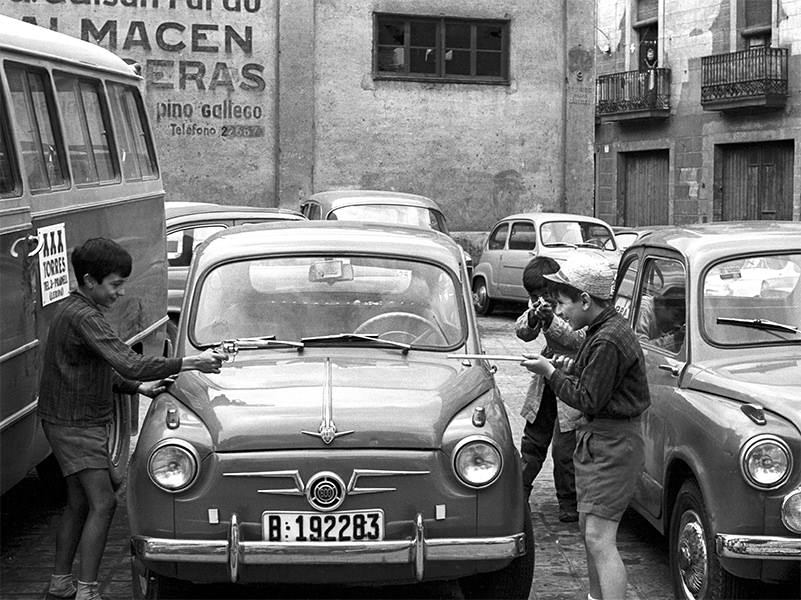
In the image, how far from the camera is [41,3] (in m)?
22.9

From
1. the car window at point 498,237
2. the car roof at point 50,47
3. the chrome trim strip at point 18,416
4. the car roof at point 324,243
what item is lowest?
the car window at point 498,237

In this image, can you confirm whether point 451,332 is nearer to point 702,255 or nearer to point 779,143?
point 702,255

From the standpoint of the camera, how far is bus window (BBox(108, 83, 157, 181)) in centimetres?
916

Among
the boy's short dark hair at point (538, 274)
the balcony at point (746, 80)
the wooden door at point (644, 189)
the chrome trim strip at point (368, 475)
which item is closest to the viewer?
the chrome trim strip at point (368, 475)

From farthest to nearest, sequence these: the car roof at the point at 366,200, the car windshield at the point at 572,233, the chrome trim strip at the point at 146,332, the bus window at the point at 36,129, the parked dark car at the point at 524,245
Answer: the car windshield at the point at 572,233 < the parked dark car at the point at 524,245 < the car roof at the point at 366,200 < the chrome trim strip at the point at 146,332 < the bus window at the point at 36,129

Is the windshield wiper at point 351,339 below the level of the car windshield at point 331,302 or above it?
below

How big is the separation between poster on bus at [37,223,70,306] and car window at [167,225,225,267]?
20.1ft

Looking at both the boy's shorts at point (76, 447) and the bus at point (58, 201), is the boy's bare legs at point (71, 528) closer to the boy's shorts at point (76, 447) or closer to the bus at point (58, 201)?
the boy's shorts at point (76, 447)

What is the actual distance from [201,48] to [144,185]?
14752 millimetres

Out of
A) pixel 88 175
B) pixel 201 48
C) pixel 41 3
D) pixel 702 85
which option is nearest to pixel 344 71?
pixel 201 48

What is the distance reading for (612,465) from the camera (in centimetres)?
512

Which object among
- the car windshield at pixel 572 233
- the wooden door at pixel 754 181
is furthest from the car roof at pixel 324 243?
the wooden door at pixel 754 181

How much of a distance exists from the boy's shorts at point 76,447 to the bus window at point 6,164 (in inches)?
52.5

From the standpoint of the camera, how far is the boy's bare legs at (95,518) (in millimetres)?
5586
